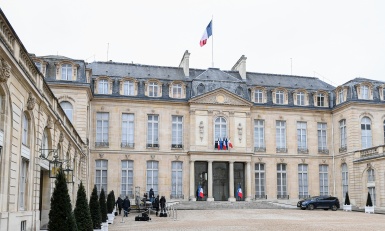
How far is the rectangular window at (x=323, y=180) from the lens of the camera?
39031 mm

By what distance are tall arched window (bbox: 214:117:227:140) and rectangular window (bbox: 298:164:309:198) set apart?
6.58 meters

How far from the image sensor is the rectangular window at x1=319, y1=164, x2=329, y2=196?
3903cm

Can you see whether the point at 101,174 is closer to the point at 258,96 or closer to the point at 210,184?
the point at 210,184

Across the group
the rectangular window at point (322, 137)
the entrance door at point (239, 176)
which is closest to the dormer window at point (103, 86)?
the entrance door at point (239, 176)

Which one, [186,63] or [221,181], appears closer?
[221,181]

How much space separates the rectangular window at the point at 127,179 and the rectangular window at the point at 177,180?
2.90 m

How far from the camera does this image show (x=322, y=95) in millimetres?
40125

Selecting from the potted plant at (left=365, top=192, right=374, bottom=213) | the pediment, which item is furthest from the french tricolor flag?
the potted plant at (left=365, top=192, right=374, bottom=213)

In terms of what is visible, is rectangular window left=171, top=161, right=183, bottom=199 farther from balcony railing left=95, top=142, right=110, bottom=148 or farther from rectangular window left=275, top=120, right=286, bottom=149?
rectangular window left=275, top=120, right=286, bottom=149

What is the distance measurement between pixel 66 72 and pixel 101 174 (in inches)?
297

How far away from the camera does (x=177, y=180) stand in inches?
1444

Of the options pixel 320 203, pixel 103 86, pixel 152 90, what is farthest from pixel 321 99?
pixel 103 86

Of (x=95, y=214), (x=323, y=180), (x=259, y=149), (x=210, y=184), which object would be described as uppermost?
(x=259, y=149)

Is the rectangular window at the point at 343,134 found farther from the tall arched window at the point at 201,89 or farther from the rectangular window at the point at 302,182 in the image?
the tall arched window at the point at 201,89
